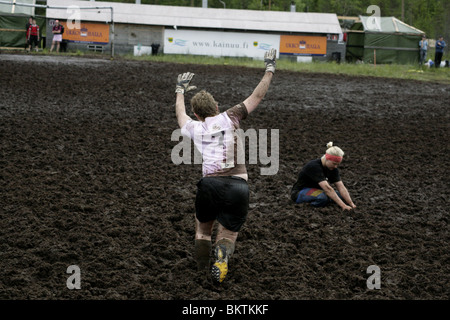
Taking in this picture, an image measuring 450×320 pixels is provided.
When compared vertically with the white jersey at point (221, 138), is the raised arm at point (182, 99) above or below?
above

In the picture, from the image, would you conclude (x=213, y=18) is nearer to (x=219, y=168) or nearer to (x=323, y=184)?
(x=323, y=184)

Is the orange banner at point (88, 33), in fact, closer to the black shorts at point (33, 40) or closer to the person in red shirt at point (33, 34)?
the black shorts at point (33, 40)

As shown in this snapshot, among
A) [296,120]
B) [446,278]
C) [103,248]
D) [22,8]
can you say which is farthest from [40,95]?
[22,8]

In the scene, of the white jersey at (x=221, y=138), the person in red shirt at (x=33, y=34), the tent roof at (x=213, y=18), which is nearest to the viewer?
the white jersey at (x=221, y=138)

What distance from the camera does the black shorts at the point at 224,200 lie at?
5.69 meters

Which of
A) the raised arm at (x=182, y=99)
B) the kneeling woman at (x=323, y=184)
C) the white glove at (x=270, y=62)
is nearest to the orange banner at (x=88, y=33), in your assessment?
the kneeling woman at (x=323, y=184)

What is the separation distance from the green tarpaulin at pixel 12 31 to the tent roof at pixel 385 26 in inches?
967

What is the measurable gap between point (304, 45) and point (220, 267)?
1669 inches

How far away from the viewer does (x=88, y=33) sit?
4353cm

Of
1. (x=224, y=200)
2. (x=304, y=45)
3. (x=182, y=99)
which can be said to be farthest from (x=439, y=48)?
(x=224, y=200)

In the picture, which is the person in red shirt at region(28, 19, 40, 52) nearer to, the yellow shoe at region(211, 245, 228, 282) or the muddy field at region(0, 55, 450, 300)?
the muddy field at region(0, 55, 450, 300)

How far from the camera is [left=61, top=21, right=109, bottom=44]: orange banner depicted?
43281 millimetres

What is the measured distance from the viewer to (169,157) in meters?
11.6

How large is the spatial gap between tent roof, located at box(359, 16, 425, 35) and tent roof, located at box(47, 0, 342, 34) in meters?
2.95
